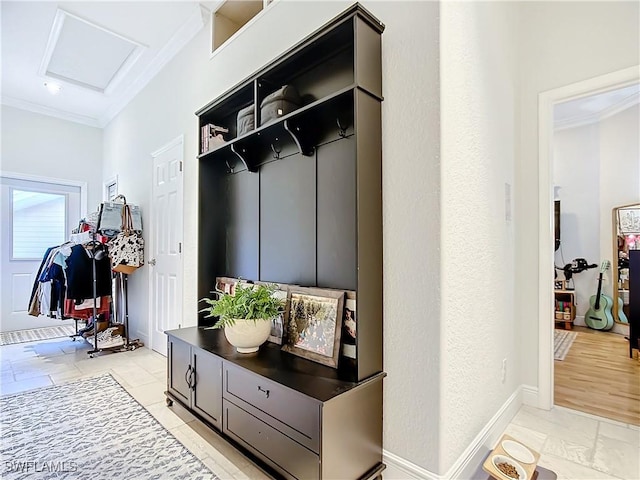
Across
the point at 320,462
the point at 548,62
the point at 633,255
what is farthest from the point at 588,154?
the point at 320,462

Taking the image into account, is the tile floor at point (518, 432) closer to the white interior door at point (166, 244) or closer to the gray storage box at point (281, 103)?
the white interior door at point (166, 244)

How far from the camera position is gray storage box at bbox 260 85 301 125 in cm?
195

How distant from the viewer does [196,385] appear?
2150 mm

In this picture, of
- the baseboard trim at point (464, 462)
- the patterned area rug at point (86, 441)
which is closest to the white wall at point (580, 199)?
the baseboard trim at point (464, 462)

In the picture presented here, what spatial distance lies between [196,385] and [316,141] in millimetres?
1672

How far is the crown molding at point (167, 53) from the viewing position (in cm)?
320

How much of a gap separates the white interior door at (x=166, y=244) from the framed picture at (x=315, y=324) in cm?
189

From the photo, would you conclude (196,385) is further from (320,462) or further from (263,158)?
(263,158)

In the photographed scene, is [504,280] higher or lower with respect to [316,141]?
lower

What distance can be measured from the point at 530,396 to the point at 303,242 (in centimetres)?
200

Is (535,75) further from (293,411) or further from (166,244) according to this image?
(166,244)

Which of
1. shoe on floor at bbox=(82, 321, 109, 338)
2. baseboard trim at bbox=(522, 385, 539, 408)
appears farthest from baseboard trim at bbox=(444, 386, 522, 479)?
shoe on floor at bbox=(82, 321, 109, 338)

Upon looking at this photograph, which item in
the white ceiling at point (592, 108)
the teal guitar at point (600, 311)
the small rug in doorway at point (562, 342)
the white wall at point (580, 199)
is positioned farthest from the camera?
the white wall at point (580, 199)

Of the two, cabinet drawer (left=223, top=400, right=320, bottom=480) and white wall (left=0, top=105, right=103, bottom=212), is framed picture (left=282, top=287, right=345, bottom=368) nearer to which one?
cabinet drawer (left=223, top=400, right=320, bottom=480)
